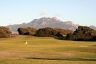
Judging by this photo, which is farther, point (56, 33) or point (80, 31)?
point (56, 33)

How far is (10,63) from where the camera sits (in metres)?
27.1

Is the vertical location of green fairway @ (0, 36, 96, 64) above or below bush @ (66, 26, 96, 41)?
below

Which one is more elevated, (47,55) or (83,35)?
(83,35)

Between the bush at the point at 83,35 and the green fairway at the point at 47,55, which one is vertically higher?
the bush at the point at 83,35

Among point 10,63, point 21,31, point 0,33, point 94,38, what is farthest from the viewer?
point 21,31

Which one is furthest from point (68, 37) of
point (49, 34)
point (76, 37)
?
point (49, 34)

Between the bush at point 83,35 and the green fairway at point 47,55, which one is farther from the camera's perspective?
the bush at point 83,35

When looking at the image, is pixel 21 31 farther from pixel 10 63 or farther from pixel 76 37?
pixel 10 63

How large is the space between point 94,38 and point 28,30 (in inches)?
1460

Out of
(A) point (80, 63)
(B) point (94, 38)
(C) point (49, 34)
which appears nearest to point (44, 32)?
(C) point (49, 34)

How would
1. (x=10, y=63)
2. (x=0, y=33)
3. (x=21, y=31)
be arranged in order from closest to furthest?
(x=10, y=63) → (x=0, y=33) → (x=21, y=31)

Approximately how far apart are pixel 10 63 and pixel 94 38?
61.0 m

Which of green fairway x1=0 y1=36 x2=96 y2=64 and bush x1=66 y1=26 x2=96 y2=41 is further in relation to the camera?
bush x1=66 y1=26 x2=96 y2=41

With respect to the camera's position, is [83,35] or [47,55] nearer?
[47,55]
